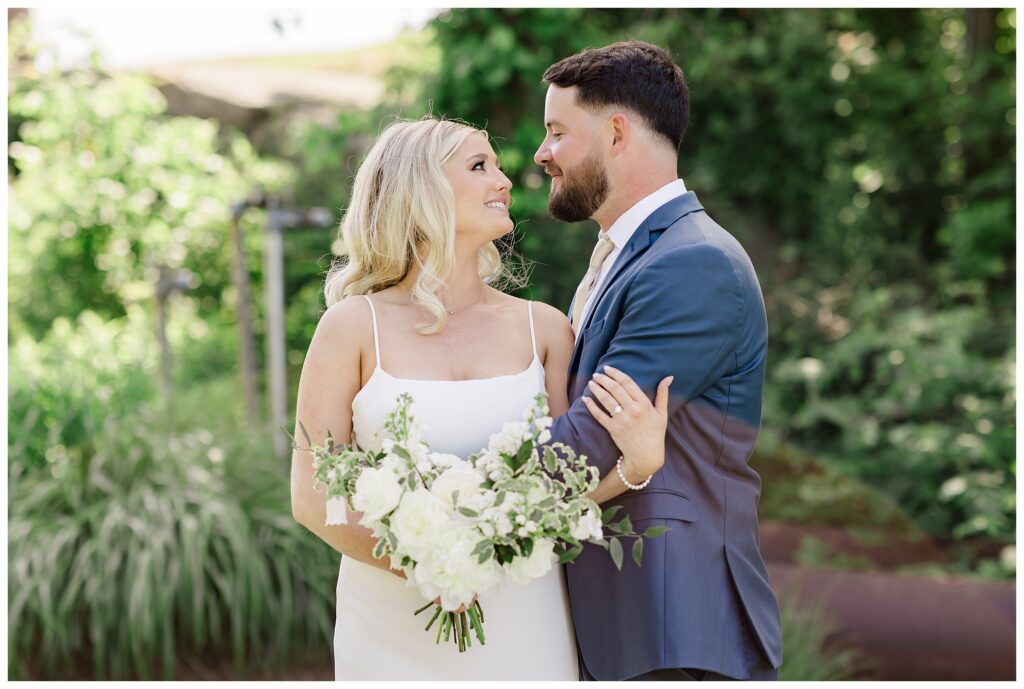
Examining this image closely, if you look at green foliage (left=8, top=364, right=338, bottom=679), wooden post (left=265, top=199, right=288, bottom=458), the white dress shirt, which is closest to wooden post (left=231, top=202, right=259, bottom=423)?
wooden post (left=265, top=199, right=288, bottom=458)

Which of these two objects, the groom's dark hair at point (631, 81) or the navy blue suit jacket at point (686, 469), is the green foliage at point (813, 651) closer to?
the navy blue suit jacket at point (686, 469)

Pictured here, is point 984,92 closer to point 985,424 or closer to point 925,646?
point 985,424

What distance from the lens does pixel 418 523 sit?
2176 millimetres

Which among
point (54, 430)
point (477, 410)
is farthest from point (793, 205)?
point (477, 410)

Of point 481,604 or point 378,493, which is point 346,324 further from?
point 481,604

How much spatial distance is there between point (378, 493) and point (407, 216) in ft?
2.75

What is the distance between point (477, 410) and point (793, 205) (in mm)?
7496

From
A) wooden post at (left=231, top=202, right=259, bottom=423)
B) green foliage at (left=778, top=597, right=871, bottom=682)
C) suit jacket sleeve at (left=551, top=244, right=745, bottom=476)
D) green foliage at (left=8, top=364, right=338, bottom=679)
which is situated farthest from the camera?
wooden post at (left=231, top=202, right=259, bottom=423)

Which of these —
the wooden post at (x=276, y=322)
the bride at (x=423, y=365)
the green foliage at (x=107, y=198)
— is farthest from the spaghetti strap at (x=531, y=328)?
the green foliage at (x=107, y=198)

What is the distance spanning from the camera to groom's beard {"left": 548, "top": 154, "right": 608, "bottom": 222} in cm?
285

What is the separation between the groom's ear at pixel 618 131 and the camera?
111 inches

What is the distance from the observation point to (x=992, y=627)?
18.3 feet

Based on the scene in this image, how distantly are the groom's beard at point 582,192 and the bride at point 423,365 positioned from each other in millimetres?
175

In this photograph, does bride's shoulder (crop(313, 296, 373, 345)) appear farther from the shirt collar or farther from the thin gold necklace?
the shirt collar
